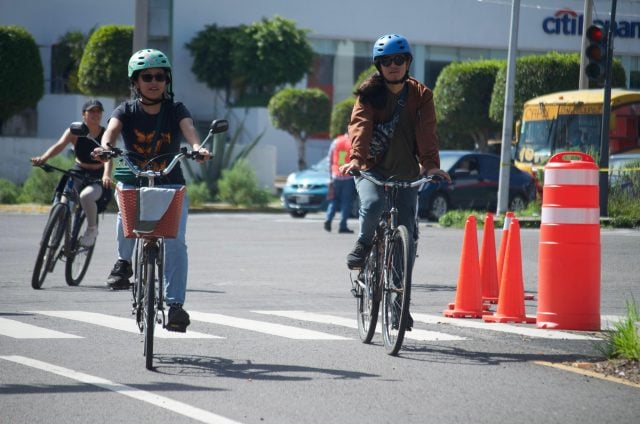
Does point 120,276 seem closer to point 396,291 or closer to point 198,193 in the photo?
point 396,291

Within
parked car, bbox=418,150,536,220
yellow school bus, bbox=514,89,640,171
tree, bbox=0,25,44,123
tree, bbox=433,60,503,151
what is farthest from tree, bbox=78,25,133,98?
parked car, bbox=418,150,536,220

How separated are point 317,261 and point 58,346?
26.8ft

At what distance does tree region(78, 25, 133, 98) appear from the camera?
43.9 metres

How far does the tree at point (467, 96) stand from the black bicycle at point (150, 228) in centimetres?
3498

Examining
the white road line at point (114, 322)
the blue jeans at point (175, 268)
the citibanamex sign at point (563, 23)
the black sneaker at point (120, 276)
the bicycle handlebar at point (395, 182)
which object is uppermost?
the citibanamex sign at point (563, 23)

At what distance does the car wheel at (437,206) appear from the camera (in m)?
28.9

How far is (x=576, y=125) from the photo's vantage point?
31438 millimetres

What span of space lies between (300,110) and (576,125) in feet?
68.1

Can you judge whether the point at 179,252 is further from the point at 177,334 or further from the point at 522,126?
the point at 522,126

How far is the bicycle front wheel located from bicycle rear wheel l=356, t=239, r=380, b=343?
4.1 inches

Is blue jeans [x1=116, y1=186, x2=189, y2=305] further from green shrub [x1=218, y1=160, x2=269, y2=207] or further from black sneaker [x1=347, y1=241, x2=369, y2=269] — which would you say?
green shrub [x1=218, y1=160, x2=269, y2=207]

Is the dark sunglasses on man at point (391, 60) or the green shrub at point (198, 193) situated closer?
the dark sunglasses on man at point (391, 60)

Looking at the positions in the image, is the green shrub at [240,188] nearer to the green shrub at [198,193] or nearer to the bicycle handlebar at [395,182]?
the green shrub at [198,193]

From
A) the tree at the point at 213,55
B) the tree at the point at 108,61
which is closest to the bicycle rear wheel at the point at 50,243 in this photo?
the tree at the point at 108,61
